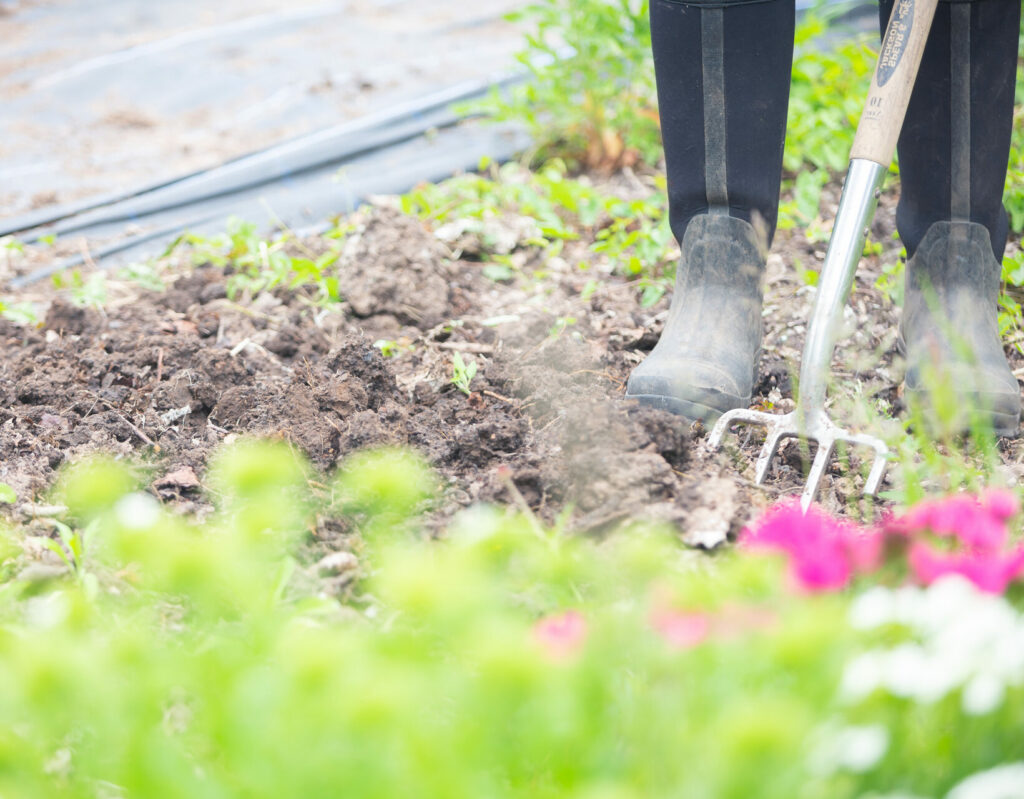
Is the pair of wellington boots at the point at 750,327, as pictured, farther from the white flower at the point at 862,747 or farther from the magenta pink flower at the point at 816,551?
the white flower at the point at 862,747

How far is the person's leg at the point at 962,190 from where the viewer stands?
62.1 inches

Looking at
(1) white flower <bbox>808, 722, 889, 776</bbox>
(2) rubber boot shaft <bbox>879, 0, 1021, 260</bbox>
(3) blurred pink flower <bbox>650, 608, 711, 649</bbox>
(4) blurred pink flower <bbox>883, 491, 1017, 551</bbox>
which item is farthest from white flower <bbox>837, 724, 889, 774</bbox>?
(2) rubber boot shaft <bbox>879, 0, 1021, 260</bbox>

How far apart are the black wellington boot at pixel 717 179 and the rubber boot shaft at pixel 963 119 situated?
10.9 inches

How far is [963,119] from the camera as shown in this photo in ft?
5.39

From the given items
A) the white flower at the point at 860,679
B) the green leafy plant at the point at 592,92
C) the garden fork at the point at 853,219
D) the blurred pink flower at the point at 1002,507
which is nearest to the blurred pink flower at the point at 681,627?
the white flower at the point at 860,679

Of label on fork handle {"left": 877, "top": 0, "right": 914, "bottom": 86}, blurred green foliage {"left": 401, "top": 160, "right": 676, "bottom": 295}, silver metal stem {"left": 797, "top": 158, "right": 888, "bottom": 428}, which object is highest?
label on fork handle {"left": 877, "top": 0, "right": 914, "bottom": 86}

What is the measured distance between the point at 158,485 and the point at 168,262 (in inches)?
55.4

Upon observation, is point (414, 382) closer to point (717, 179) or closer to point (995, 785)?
point (717, 179)

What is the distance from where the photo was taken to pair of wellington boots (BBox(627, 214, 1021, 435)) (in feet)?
5.06

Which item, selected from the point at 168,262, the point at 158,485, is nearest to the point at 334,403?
the point at 158,485

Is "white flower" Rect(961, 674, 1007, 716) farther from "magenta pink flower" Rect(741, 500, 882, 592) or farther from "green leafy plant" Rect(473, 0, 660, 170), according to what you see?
"green leafy plant" Rect(473, 0, 660, 170)

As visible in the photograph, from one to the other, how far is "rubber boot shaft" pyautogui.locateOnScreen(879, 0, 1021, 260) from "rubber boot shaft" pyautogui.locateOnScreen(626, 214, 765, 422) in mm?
357

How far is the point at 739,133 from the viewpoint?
160cm

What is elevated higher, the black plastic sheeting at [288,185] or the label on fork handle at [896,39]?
the label on fork handle at [896,39]
